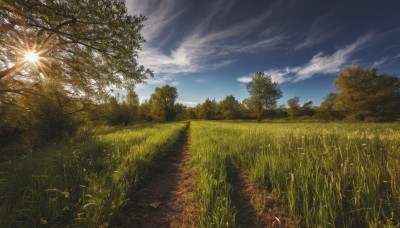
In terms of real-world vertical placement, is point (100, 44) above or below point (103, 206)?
above

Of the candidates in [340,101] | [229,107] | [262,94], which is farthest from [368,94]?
[229,107]

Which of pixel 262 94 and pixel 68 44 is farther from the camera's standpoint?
pixel 262 94

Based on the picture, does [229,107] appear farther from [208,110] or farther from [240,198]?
[240,198]

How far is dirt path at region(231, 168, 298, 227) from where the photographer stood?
233 cm

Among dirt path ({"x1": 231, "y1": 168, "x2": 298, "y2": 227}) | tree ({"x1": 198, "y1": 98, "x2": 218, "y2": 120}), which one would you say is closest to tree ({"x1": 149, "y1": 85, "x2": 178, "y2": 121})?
tree ({"x1": 198, "y1": 98, "x2": 218, "y2": 120})

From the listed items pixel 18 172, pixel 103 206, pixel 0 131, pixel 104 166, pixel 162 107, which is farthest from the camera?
pixel 162 107

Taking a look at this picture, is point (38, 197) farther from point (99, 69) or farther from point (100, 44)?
point (99, 69)

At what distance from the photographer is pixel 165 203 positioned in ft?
10.9

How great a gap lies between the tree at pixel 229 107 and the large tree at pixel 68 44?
75.5 meters

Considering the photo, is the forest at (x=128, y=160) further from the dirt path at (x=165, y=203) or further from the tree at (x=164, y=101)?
the tree at (x=164, y=101)

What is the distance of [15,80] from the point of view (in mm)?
10703

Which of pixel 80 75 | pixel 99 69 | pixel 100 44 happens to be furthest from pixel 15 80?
pixel 100 44

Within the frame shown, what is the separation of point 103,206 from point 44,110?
10.2m

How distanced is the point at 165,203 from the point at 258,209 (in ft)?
5.89
